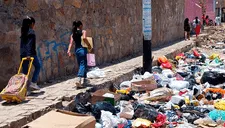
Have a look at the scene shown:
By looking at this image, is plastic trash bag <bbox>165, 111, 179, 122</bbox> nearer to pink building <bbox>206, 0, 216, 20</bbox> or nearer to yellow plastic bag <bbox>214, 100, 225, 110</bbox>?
yellow plastic bag <bbox>214, 100, 225, 110</bbox>

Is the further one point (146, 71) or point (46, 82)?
point (146, 71)

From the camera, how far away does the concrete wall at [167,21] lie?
16120 millimetres

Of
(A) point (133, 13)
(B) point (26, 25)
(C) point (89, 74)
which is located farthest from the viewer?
(A) point (133, 13)

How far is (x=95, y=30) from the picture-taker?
10422mm

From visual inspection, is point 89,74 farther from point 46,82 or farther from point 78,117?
point 78,117

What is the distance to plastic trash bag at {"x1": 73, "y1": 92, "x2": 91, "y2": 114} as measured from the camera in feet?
21.4

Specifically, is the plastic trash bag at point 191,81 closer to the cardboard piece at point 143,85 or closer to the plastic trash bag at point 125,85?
the cardboard piece at point 143,85

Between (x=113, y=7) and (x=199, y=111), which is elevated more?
(x=113, y=7)

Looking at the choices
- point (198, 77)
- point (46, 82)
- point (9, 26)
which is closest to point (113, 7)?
point (198, 77)

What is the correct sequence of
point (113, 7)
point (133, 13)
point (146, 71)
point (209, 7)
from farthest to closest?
point (209, 7), point (133, 13), point (113, 7), point (146, 71)

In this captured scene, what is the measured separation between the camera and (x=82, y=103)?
22.4 ft

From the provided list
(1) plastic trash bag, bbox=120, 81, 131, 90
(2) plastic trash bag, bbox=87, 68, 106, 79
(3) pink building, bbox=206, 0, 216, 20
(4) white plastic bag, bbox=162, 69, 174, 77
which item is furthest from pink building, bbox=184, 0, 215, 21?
(2) plastic trash bag, bbox=87, 68, 106, 79

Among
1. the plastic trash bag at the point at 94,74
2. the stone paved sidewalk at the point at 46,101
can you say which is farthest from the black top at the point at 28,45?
the plastic trash bag at the point at 94,74

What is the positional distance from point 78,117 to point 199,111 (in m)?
2.86
